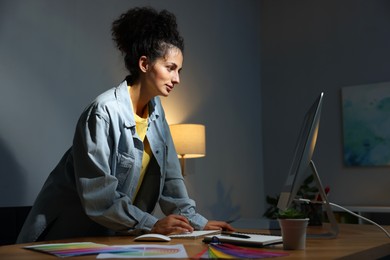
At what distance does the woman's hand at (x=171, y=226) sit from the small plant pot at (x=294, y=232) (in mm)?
396

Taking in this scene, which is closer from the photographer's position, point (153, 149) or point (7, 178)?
point (153, 149)

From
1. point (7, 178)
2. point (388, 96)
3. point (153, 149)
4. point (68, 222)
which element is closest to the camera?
point (68, 222)

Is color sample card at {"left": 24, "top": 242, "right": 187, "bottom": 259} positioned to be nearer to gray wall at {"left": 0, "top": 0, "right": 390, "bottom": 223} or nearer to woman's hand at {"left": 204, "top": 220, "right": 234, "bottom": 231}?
woman's hand at {"left": 204, "top": 220, "right": 234, "bottom": 231}

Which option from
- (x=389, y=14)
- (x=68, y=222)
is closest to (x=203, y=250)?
(x=68, y=222)

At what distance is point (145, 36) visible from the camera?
1.65 meters

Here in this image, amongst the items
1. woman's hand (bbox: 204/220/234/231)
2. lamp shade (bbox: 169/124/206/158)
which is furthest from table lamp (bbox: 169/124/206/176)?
woman's hand (bbox: 204/220/234/231)

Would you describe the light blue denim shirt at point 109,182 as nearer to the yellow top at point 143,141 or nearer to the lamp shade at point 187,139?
the yellow top at point 143,141

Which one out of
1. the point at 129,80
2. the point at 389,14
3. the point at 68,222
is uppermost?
the point at 389,14

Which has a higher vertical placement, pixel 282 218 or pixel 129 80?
pixel 129 80

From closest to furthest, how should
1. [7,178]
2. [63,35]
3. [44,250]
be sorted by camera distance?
1. [44,250]
2. [7,178]
3. [63,35]

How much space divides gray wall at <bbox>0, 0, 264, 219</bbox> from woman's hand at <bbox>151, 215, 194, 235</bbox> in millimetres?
1208

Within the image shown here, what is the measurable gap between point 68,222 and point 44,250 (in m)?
0.49

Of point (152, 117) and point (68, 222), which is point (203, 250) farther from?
point (152, 117)

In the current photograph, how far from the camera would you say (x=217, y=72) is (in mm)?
3836
